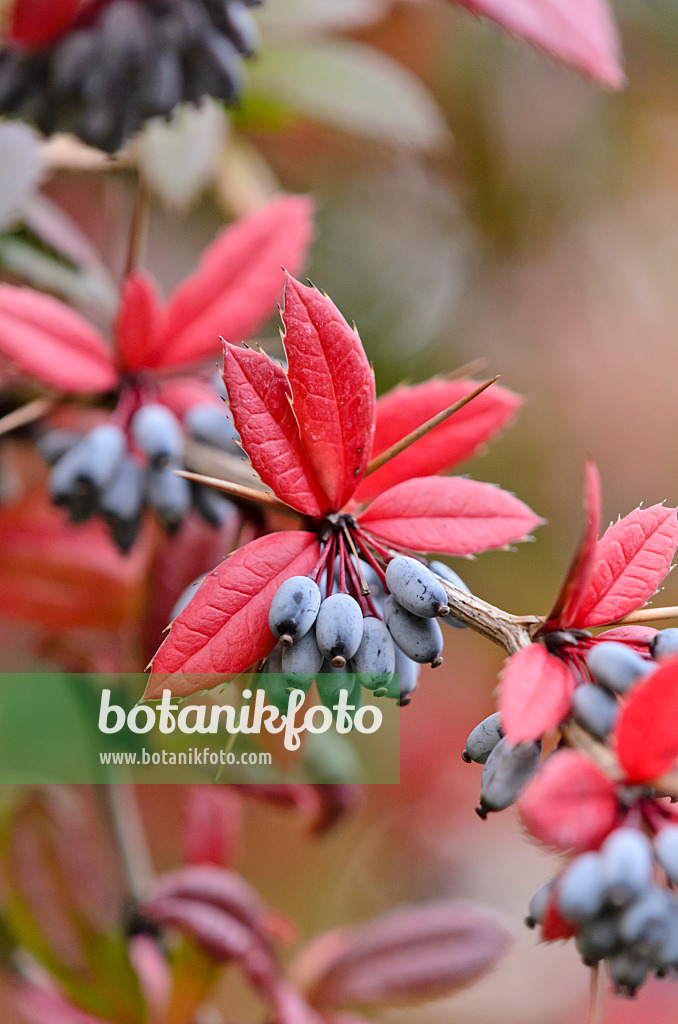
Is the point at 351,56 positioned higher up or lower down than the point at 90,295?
higher up

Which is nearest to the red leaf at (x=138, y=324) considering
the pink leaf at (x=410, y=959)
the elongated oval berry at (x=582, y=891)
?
the elongated oval berry at (x=582, y=891)

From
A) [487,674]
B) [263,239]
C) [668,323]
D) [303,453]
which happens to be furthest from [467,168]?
[303,453]

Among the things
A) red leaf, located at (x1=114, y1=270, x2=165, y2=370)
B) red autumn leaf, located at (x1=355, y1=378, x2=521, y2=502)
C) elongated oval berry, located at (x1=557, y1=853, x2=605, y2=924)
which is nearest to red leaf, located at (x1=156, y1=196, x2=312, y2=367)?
red leaf, located at (x1=114, y1=270, x2=165, y2=370)

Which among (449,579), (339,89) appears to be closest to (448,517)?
(449,579)

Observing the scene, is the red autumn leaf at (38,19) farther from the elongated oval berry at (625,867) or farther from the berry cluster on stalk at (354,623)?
the elongated oval berry at (625,867)

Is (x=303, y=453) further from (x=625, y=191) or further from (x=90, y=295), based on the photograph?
(x=625, y=191)

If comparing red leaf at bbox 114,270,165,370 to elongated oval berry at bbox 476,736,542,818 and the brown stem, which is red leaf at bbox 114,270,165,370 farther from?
elongated oval berry at bbox 476,736,542,818
